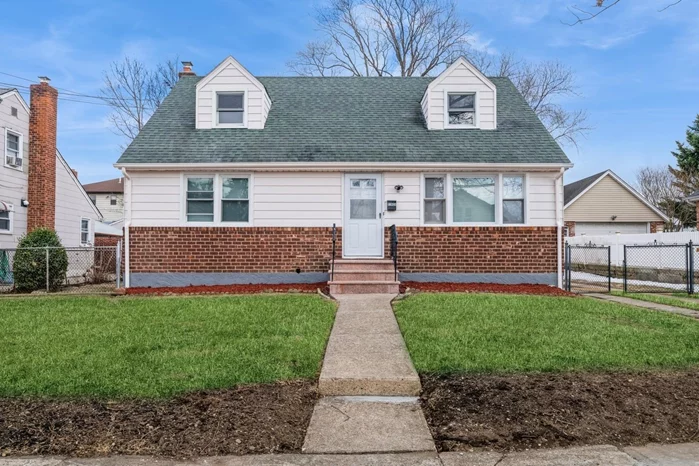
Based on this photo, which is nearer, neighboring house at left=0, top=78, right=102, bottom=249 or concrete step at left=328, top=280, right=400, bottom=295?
concrete step at left=328, top=280, right=400, bottom=295

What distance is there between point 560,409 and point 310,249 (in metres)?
8.08

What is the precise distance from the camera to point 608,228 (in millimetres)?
26156

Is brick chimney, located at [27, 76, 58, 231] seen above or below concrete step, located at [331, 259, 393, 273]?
above

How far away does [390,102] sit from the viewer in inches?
524

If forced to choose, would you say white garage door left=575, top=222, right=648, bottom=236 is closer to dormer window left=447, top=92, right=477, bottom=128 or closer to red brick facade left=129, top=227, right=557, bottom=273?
dormer window left=447, top=92, right=477, bottom=128

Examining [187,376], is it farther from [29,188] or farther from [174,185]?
[29,188]

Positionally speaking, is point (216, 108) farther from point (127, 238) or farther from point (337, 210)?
point (337, 210)

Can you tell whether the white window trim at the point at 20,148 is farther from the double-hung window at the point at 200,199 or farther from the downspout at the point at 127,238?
the double-hung window at the point at 200,199

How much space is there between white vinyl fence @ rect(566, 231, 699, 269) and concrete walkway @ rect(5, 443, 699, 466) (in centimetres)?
1291

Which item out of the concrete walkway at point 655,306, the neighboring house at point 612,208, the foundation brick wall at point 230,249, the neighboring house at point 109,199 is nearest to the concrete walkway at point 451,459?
the concrete walkway at point 655,306

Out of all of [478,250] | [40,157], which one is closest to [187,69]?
[40,157]

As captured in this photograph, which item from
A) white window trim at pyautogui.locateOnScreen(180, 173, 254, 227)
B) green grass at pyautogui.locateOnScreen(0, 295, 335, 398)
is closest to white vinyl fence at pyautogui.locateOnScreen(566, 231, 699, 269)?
white window trim at pyautogui.locateOnScreen(180, 173, 254, 227)

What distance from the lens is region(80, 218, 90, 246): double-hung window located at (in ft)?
62.0

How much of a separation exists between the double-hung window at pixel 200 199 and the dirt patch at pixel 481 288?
204 inches
